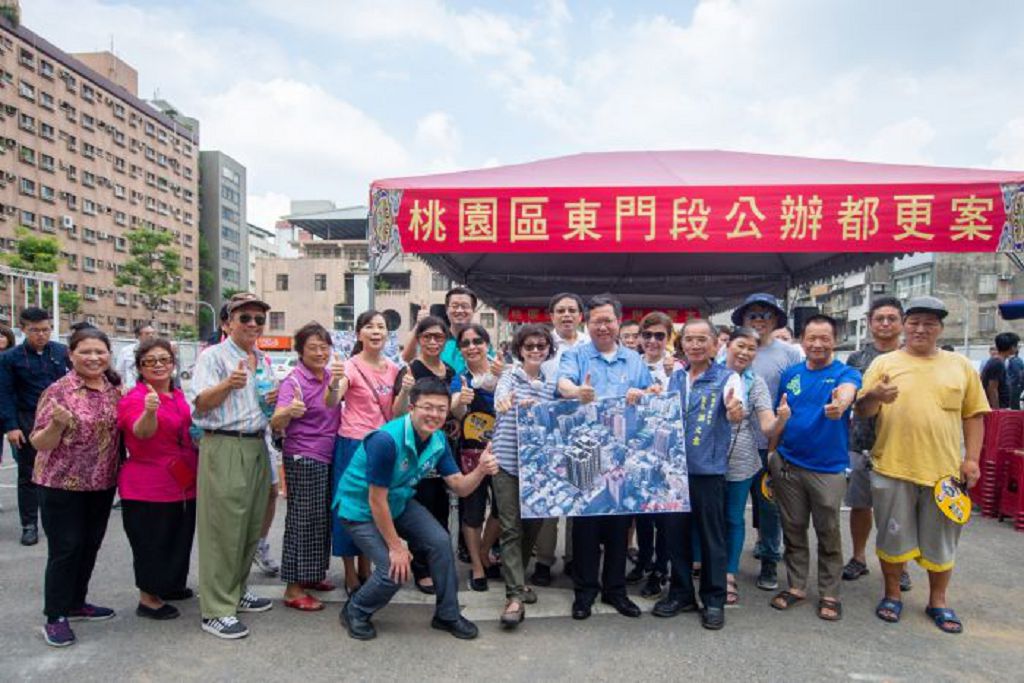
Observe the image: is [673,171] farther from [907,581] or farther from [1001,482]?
[1001,482]

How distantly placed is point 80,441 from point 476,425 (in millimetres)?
2124

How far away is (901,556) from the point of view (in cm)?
350

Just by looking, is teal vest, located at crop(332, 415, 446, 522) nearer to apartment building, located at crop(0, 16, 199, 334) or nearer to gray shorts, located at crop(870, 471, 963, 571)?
gray shorts, located at crop(870, 471, 963, 571)

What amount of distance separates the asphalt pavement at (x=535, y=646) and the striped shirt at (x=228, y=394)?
1.11 meters

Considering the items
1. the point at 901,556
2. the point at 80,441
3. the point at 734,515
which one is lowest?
the point at 901,556

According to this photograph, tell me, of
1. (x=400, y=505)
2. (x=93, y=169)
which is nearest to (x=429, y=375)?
(x=400, y=505)

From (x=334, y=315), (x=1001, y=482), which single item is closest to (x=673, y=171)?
(x=1001, y=482)

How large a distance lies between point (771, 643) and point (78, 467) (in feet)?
12.1

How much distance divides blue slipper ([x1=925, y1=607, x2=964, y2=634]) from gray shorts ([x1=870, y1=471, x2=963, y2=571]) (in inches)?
9.5

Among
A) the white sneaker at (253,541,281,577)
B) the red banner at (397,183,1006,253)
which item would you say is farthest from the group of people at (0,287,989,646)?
the red banner at (397,183,1006,253)

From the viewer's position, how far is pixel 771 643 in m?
3.20

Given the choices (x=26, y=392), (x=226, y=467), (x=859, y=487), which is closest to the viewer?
(x=226, y=467)

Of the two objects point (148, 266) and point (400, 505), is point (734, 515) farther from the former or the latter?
point (148, 266)

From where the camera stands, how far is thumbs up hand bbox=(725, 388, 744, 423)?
3.29 m
